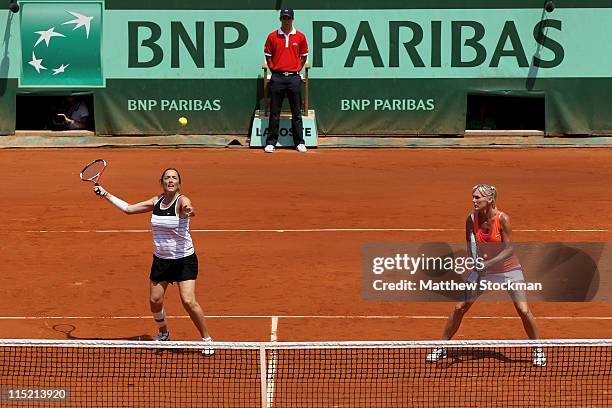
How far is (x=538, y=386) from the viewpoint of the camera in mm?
9797

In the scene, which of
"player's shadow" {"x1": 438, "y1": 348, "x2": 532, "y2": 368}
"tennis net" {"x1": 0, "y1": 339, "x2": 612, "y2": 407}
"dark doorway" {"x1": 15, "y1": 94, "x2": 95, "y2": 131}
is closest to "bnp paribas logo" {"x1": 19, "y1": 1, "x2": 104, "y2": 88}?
"dark doorway" {"x1": 15, "y1": 94, "x2": 95, "y2": 131}

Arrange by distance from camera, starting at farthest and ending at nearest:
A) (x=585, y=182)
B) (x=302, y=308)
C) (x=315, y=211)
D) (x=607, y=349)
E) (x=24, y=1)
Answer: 1. (x=24, y=1)
2. (x=585, y=182)
3. (x=315, y=211)
4. (x=302, y=308)
5. (x=607, y=349)

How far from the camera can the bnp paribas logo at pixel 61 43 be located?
22859 mm

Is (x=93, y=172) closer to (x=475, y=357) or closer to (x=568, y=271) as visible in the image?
(x=475, y=357)

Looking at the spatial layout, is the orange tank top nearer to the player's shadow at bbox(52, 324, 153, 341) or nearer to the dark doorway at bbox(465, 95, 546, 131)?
the player's shadow at bbox(52, 324, 153, 341)

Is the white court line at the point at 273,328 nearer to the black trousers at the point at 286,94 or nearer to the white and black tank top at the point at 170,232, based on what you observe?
the white and black tank top at the point at 170,232

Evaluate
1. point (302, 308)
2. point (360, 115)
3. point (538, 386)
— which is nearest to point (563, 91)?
point (360, 115)

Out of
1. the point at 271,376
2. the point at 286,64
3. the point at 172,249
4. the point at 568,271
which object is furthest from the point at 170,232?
the point at 286,64

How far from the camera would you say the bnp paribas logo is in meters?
22.9

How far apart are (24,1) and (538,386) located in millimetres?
16182

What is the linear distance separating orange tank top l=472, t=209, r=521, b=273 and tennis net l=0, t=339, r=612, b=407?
831mm

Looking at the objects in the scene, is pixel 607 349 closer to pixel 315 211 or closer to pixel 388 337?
pixel 388 337

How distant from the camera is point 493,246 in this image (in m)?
10.2

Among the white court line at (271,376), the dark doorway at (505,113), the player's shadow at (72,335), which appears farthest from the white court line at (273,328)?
the dark doorway at (505,113)
